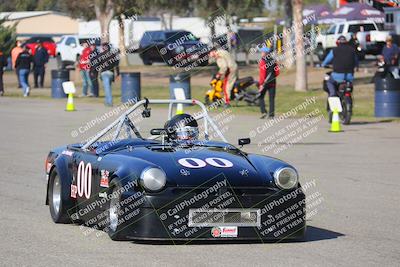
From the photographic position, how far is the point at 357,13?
54.3m

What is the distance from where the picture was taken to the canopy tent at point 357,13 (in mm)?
53938

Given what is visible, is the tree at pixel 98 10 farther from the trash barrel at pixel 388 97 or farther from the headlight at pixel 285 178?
the headlight at pixel 285 178

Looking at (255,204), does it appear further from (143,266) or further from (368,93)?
(368,93)

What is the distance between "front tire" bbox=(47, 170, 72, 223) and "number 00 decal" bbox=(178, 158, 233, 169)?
1480mm

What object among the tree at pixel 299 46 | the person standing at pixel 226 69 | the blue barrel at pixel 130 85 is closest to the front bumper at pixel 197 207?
the person standing at pixel 226 69

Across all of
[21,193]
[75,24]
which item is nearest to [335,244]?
[21,193]

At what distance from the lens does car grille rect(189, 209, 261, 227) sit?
8.45 metres

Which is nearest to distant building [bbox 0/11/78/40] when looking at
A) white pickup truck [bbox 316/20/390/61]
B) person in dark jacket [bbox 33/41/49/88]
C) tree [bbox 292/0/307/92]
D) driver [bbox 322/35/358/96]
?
white pickup truck [bbox 316/20/390/61]

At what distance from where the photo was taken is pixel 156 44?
54.2m

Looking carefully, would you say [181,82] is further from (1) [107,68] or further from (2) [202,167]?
(2) [202,167]

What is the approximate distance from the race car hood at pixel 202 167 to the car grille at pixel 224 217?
23cm

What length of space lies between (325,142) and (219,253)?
11042 mm

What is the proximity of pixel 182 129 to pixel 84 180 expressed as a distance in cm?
105

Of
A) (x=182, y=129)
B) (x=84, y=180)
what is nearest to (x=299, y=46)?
(x=182, y=129)
